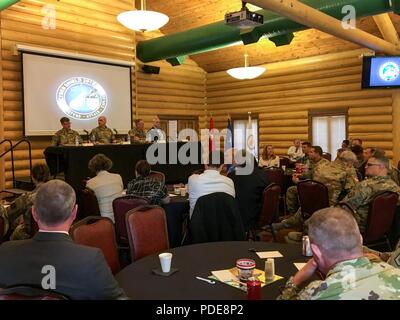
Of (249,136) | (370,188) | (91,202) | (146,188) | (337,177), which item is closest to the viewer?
(370,188)

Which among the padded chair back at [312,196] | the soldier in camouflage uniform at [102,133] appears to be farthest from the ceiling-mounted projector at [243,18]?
the soldier in camouflage uniform at [102,133]

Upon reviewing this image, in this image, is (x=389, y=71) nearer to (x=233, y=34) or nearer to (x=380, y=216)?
(x=233, y=34)

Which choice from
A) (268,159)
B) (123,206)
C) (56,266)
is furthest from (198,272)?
(268,159)

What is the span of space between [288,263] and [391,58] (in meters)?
6.96

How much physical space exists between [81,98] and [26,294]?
806 cm

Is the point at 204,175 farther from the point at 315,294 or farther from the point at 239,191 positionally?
the point at 315,294

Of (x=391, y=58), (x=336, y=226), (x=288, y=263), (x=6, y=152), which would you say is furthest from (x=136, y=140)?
(x=336, y=226)

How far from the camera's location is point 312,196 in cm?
536

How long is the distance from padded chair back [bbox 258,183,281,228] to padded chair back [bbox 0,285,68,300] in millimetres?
3787

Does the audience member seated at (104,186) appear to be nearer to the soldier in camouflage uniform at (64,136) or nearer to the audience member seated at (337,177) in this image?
the audience member seated at (337,177)

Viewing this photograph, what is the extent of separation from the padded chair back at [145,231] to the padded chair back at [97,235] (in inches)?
6.7

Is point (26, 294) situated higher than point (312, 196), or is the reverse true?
point (26, 294)

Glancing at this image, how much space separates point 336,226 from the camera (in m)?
1.67

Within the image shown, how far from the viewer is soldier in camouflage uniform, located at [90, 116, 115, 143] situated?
8.65 m
